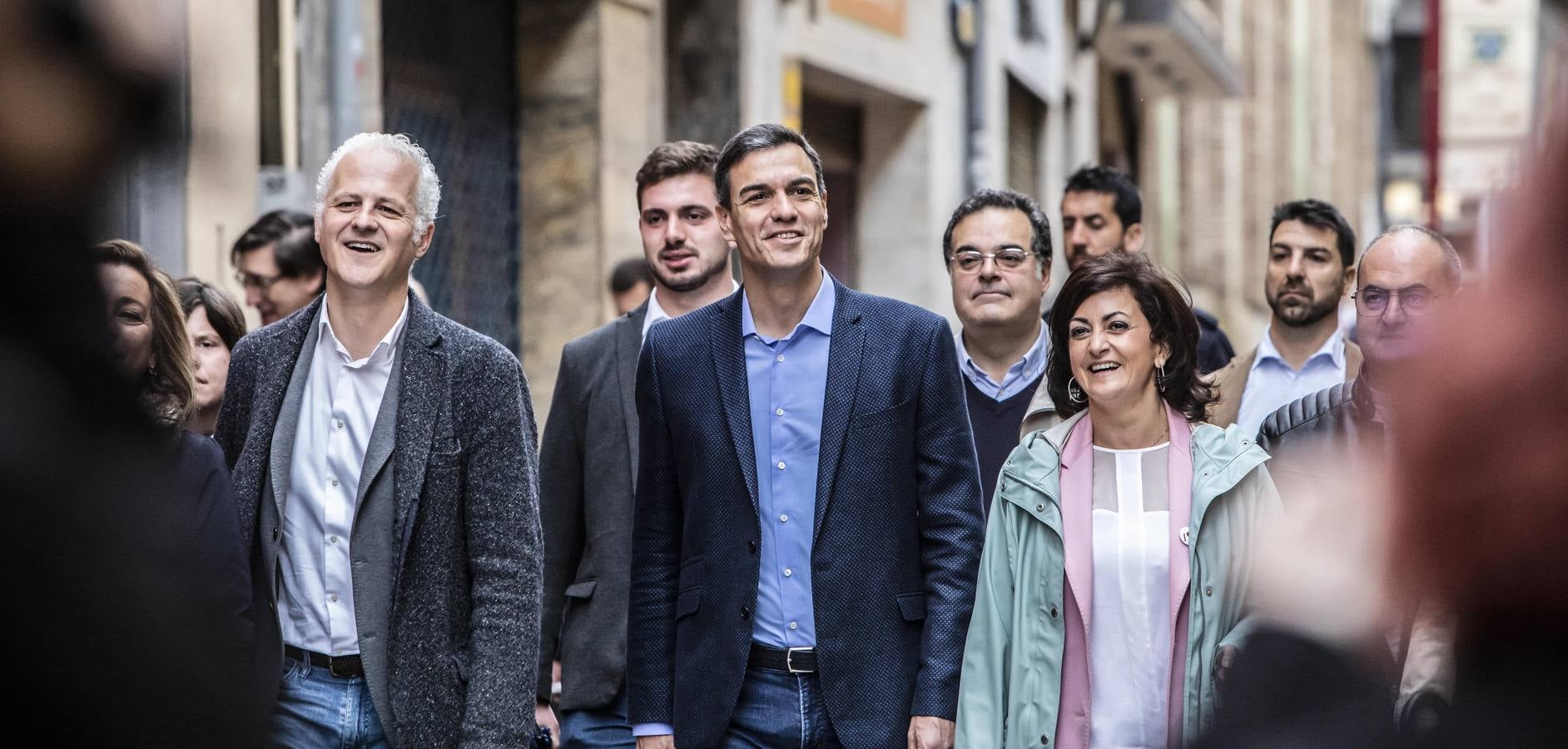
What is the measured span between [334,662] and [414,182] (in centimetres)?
95

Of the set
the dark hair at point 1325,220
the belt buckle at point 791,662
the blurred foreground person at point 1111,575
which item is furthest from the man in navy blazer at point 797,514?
the dark hair at point 1325,220

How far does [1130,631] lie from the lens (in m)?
3.73

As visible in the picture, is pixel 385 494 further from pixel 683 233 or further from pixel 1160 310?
pixel 683 233

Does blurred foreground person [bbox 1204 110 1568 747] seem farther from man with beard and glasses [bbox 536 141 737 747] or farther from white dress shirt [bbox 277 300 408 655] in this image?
man with beard and glasses [bbox 536 141 737 747]

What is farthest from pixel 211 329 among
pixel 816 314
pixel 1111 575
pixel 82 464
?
pixel 82 464

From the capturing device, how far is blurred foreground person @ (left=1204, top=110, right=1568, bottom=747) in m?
0.72

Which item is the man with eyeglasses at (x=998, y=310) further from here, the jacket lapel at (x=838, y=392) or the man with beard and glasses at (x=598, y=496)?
the jacket lapel at (x=838, y=392)

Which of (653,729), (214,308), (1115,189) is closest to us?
(653,729)

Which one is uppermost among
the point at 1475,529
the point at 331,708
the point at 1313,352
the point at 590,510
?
the point at 1313,352

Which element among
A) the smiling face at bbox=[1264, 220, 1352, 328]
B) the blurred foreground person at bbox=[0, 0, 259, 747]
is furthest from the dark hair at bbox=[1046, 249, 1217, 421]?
the blurred foreground person at bbox=[0, 0, 259, 747]

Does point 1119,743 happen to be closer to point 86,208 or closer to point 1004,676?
point 1004,676

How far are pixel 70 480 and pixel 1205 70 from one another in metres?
22.8

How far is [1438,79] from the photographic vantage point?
15586 mm

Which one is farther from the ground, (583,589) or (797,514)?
(797,514)
